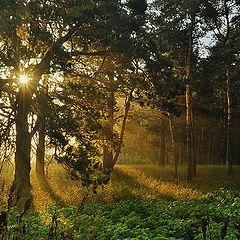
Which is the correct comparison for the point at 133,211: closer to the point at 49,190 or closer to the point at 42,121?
the point at 42,121

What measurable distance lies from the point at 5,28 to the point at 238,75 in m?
13.3

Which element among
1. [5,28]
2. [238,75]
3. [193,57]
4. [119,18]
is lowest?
[5,28]

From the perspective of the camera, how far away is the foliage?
4.34m

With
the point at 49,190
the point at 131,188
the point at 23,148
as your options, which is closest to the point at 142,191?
the point at 131,188

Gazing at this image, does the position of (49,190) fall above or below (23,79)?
below

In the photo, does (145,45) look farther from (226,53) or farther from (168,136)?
(168,136)

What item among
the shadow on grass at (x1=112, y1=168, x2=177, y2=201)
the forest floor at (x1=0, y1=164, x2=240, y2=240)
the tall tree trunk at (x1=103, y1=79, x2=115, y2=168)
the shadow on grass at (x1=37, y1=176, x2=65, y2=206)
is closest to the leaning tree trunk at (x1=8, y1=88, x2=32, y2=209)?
the forest floor at (x1=0, y1=164, x2=240, y2=240)

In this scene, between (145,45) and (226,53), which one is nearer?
(145,45)

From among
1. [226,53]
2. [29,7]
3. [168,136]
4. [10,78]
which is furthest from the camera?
[168,136]

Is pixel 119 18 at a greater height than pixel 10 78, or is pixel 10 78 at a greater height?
pixel 119 18

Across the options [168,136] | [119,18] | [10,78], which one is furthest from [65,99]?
[168,136]

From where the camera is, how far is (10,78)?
867 centimetres

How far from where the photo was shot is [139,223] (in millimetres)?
5195

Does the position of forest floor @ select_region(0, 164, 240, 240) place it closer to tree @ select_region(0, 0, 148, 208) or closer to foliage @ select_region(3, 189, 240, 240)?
foliage @ select_region(3, 189, 240, 240)
